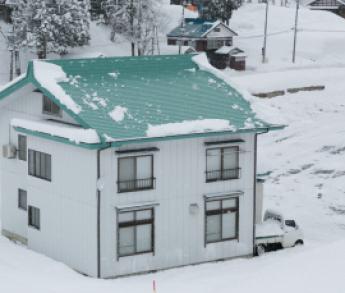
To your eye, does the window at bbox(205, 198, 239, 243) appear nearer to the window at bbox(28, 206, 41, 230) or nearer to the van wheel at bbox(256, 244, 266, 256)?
the van wheel at bbox(256, 244, 266, 256)

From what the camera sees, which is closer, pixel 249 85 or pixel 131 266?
pixel 131 266

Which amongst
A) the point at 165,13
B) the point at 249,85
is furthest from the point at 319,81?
the point at 165,13

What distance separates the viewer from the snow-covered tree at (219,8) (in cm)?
9169

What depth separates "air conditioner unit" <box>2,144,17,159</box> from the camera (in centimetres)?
3070

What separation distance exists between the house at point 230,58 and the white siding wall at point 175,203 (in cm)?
5395

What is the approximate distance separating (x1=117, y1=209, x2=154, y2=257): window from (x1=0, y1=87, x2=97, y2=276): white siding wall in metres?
0.97

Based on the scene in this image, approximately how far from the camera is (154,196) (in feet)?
90.7

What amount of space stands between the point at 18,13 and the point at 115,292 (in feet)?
181

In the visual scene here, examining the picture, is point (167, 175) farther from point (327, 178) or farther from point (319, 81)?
point (319, 81)

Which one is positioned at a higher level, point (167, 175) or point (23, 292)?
point (167, 175)

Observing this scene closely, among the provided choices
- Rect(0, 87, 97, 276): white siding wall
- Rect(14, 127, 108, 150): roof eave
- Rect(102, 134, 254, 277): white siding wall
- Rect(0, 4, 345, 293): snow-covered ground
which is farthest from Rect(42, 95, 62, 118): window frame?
Rect(0, 4, 345, 293): snow-covered ground

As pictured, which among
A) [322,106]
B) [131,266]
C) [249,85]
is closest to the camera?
[131,266]

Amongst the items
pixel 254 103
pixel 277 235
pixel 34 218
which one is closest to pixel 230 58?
pixel 254 103

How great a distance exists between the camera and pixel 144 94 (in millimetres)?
29094
